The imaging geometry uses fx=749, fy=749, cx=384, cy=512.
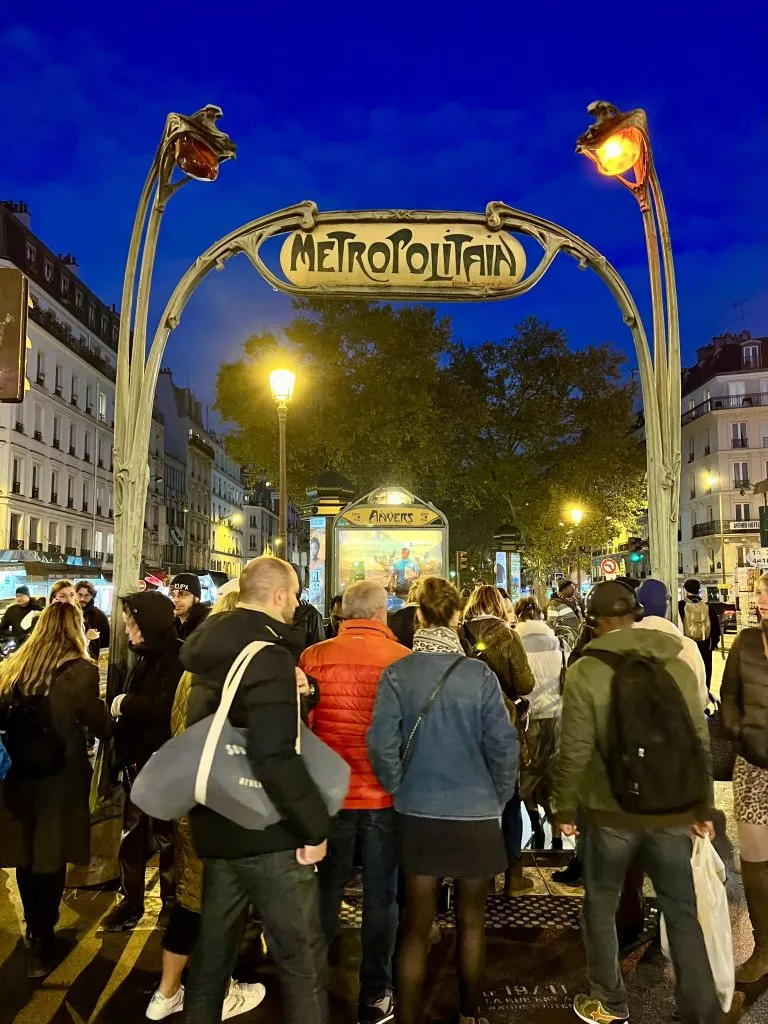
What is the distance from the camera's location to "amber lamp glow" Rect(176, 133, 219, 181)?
5859 millimetres

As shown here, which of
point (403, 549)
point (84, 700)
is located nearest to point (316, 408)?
point (403, 549)

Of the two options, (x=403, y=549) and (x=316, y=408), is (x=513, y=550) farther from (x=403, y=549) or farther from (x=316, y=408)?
(x=316, y=408)

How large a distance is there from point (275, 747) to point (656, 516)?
4187 millimetres

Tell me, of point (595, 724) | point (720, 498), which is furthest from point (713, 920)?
point (720, 498)

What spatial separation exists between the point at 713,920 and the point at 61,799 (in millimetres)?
3407

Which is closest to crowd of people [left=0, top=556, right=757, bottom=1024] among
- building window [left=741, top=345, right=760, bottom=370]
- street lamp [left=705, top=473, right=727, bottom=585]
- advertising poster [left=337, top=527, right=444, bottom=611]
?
advertising poster [left=337, top=527, right=444, bottom=611]

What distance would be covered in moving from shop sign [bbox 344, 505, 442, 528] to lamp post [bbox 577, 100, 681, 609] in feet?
27.2

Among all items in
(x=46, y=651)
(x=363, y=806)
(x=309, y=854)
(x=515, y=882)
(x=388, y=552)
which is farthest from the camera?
(x=388, y=552)

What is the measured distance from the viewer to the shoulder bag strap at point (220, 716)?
2805 mm

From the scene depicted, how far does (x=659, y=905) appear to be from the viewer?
11.1 feet

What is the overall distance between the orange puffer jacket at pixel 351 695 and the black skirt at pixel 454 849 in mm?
336

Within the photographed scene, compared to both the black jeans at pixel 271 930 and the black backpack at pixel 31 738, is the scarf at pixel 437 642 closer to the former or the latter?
the black jeans at pixel 271 930

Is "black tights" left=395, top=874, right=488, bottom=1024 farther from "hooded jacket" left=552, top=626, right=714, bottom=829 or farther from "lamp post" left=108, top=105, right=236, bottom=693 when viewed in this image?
"lamp post" left=108, top=105, right=236, bottom=693

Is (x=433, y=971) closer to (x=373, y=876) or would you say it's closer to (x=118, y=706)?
(x=373, y=876)
